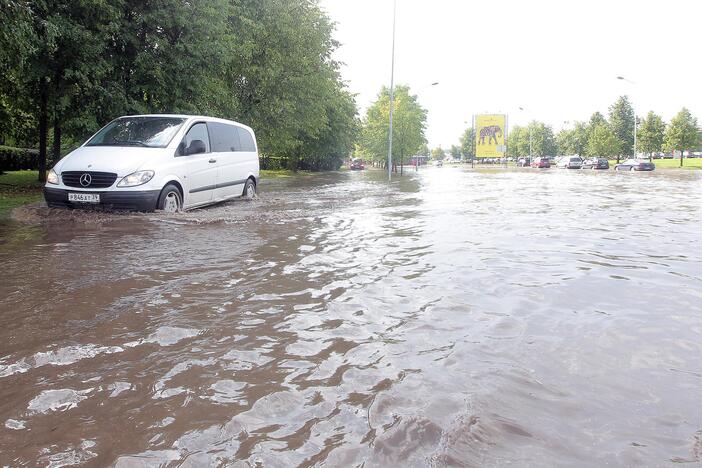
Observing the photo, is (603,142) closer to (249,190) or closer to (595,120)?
(595,120)

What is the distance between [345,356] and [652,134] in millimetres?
71754

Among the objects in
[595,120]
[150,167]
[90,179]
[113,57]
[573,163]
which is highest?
[595,120]

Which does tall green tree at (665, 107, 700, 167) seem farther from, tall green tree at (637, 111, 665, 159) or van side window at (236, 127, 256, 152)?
van side window at (236, 127, 256, 152)

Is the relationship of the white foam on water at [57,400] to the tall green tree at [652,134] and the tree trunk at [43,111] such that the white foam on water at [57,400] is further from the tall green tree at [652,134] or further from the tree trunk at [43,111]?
the tall green tree at [652,134]

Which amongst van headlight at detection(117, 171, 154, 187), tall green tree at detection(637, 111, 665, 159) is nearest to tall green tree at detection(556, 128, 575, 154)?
tall green tree at detection(637, 111, 665, 159)

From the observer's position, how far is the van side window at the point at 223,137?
36.8 feet

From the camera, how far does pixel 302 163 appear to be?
51.9 m

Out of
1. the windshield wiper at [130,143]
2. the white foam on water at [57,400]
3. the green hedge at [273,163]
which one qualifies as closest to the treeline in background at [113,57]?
the windshield wiper at [130,143]

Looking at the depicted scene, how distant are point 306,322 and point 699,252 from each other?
573cm

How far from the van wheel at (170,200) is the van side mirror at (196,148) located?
32.7 inches

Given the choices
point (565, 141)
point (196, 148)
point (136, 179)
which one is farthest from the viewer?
point (565, 141)

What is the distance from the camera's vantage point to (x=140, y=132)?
390 inches

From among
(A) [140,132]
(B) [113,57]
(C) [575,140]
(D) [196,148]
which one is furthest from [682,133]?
(A) [140,132]

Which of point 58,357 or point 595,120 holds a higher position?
point 595,120
